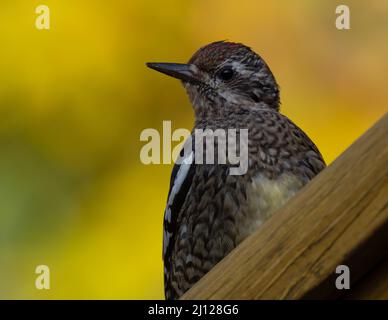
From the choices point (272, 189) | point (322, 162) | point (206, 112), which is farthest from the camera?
point (206, 112)

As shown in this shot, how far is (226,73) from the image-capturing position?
145 inches

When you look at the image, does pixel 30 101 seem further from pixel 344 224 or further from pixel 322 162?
pixel 344 224

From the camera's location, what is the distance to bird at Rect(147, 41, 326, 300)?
3.06 meters

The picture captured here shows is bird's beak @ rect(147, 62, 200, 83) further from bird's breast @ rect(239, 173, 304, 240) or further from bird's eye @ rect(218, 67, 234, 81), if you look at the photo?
bird's breast @ rect(239, 173, 304, 240)

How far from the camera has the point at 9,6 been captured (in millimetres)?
4191

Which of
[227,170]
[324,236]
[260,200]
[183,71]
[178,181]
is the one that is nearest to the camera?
[324,236]

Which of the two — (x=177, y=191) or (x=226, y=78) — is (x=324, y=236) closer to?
(x=177, y=191)

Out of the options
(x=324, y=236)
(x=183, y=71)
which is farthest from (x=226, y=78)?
(x=324, y=236)

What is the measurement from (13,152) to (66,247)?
0.50 metres

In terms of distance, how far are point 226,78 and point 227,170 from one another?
66 cm

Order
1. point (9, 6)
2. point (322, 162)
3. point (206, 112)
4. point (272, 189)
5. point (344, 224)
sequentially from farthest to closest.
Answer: point (9, 6)
point (206, 112)
point (322, 162)
point (272, 189)
point (344, 224)

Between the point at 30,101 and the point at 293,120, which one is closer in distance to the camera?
the point at 293,120

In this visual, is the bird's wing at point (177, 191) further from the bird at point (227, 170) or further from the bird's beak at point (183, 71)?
the bird's beak at point (183, 71)
